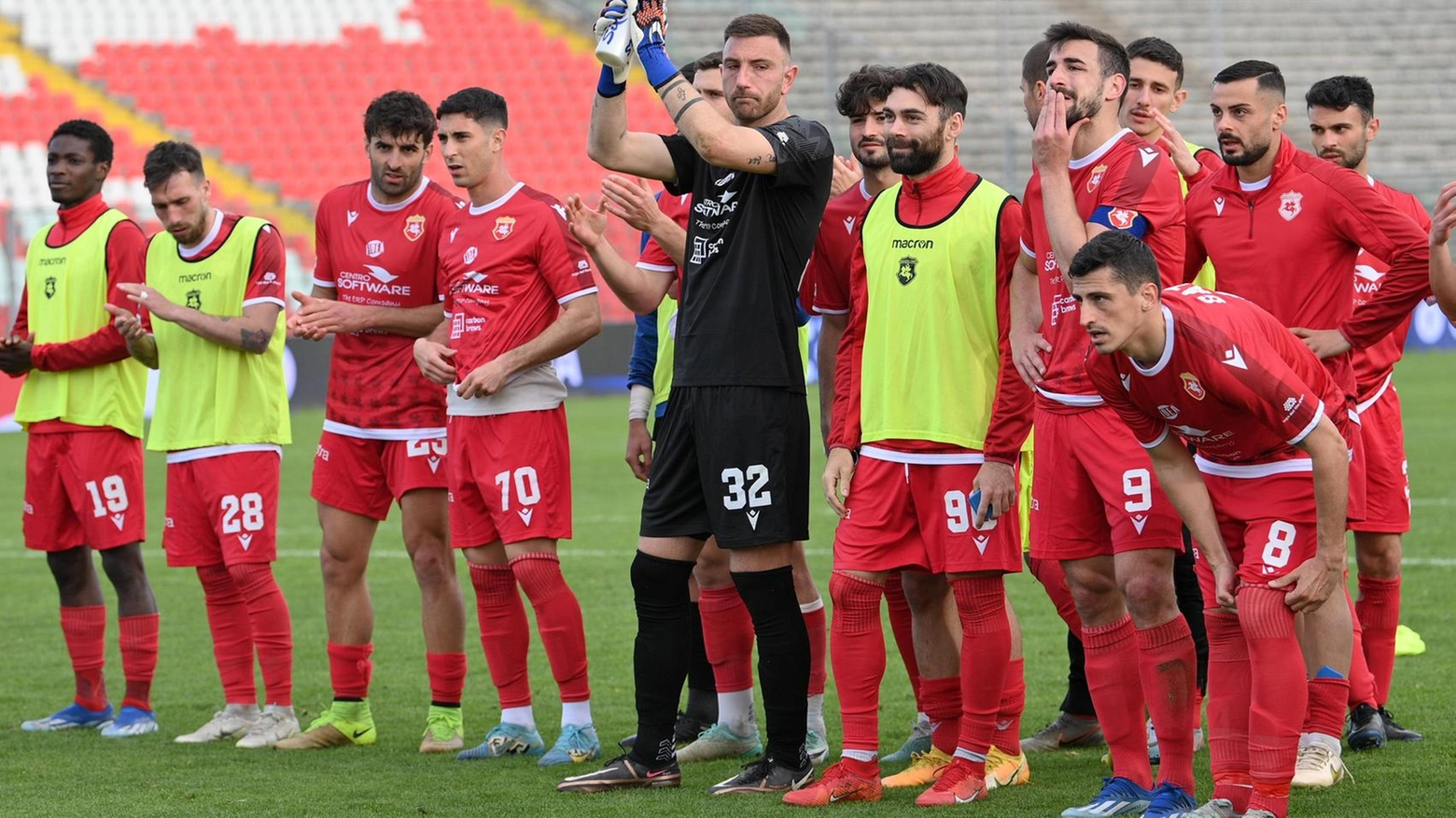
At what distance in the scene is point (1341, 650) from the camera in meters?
5.47

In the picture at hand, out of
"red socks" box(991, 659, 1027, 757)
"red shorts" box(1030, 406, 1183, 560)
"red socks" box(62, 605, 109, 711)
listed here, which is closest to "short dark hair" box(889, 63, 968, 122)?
"red shorts" box(1030, 406, 1183, 560)

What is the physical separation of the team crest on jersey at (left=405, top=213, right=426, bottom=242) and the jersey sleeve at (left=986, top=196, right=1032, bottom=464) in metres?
2.49

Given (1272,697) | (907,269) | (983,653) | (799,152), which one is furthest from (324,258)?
(1272,697)

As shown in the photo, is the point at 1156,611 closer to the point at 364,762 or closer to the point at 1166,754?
the point at 1166,754

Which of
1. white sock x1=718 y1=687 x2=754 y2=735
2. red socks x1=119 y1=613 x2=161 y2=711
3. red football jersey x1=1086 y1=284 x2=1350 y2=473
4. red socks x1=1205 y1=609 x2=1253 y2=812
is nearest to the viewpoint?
red football jersey x1=1086 y1=284 x2=1350 y2=473

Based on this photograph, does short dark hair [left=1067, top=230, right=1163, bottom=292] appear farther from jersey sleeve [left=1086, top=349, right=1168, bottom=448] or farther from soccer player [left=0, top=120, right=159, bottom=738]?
soccer player [left=0, top=120, right=159, bottom=738]

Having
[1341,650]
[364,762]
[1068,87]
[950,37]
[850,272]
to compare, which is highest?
[950,37]

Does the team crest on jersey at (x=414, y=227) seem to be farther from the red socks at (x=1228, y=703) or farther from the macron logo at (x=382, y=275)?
the red socks at (x=1228, y=703)

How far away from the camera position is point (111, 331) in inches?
290

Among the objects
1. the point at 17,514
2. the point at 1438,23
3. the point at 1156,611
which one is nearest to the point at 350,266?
the point at 1156,611

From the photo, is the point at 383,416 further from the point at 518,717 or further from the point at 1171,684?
the point at 1171,684

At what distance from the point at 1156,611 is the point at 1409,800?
104 centimetres

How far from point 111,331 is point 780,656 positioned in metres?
3.43

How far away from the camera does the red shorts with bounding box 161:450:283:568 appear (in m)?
7.05
